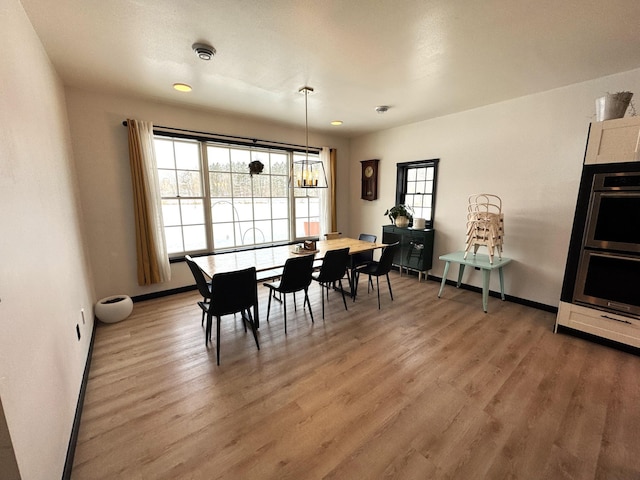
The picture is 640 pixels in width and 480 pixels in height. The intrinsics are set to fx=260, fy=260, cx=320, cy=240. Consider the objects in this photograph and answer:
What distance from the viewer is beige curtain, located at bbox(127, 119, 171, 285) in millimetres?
3240

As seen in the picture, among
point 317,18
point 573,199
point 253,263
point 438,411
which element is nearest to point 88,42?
point 317,18

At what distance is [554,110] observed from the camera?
9.81ft

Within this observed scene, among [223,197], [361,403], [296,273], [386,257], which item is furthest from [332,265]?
[223,197]

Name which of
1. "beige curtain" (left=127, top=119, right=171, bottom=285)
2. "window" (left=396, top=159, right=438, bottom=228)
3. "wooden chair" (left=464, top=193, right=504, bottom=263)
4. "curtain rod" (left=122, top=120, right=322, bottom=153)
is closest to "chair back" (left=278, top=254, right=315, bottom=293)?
"beige curtain" (left=127, top=119, right=171, bottom=285)

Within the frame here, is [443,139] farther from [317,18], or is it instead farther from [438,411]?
[438,411]

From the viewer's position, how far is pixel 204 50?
2.10 m

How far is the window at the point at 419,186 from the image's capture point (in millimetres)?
4316

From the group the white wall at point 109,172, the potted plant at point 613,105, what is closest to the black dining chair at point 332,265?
the white wall at point 109,172

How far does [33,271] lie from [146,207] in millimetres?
2239

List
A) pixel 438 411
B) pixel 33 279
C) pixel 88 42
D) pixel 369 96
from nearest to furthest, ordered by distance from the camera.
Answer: pixel 33 279
pixel 438 411
pixel 88 42
pixel 369 96

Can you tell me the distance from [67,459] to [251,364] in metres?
1.16

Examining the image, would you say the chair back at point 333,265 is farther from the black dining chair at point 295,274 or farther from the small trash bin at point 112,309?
the small trash bin at point 112,309

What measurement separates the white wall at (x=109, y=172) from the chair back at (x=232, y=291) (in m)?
2.04

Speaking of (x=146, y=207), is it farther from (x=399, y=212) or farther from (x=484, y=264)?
(x=484, y=264)
